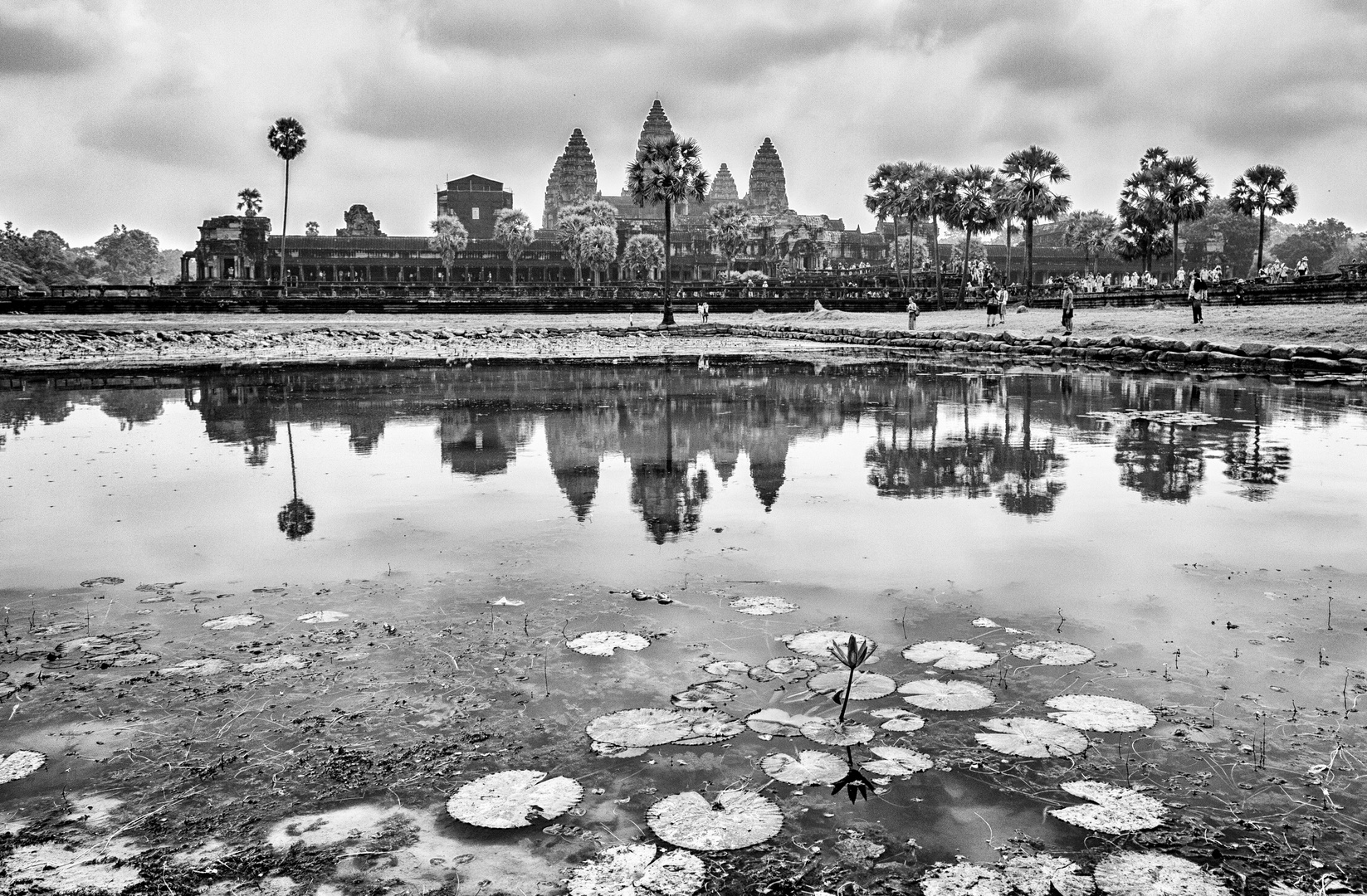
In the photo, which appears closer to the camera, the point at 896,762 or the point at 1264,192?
the point at 896,762

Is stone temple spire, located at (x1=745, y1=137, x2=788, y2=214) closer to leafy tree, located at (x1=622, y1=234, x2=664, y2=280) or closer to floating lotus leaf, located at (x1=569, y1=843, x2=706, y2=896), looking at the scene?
Answer: leafy tree, located at (x1=622, y1=234, x2=664, y2=280)

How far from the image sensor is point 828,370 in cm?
2066

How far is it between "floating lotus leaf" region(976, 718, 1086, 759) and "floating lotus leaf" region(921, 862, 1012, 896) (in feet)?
2.37

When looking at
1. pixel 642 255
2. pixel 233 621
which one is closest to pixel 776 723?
pixel 233 621

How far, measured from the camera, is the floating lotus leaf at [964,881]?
2.70 meters

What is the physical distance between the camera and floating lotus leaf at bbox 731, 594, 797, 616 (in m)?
4.93

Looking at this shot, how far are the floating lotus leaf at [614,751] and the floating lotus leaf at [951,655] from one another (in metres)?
1.34

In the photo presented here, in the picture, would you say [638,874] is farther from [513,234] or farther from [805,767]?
[513,234]

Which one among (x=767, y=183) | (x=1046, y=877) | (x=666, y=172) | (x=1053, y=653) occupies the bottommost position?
(x=1046, y=877)

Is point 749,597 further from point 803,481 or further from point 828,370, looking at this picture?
point 828,370

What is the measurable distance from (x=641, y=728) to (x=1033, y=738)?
4.34 feet

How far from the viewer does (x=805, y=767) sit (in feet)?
11.0

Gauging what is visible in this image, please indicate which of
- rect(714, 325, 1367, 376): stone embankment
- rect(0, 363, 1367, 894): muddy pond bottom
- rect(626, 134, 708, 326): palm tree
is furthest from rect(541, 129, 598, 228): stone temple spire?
rect(0, 363, 1367, 894): muddy pond bottom

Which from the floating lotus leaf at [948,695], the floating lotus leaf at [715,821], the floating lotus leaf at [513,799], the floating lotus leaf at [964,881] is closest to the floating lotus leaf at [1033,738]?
the floating lotus leaf at [948,695]
